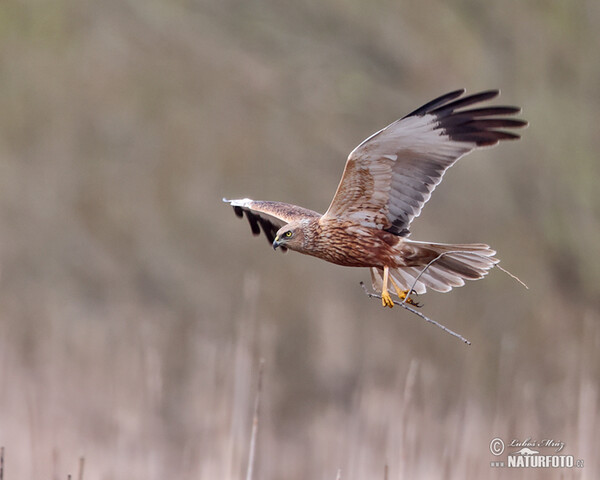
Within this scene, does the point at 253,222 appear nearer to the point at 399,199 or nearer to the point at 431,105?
the point at 399,199

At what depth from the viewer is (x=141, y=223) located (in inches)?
460

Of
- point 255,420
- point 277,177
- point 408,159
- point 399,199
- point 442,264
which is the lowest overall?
point 255,420

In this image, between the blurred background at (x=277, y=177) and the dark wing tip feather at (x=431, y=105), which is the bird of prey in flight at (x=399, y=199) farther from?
the blurred background at (x=277, y=177)

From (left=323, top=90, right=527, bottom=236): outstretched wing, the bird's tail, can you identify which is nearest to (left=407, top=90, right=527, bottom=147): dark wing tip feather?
(left=323, top=90, right=527, bottom=236): outstretched wing

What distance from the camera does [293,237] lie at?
3861mm

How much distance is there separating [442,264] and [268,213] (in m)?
0.80

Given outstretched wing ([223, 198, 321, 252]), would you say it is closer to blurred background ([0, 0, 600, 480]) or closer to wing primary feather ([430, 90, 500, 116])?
wing primary feather ([430, 90, 500, 116])

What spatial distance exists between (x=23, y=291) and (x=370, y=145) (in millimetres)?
8071

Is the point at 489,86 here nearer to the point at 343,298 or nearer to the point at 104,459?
the point at 343,298

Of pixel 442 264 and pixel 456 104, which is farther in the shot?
pixel 442 264

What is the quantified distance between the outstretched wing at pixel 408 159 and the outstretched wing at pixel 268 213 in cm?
22

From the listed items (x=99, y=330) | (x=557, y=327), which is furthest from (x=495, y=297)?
(x=99, y=330)

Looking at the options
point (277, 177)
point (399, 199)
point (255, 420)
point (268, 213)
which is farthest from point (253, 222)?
point (277, 177)

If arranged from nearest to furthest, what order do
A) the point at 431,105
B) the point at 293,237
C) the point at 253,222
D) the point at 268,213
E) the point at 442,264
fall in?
the point at 431,105 < the point at 293,237 < the point at 442,264 < the point at 268,213 < the point at 253,222
